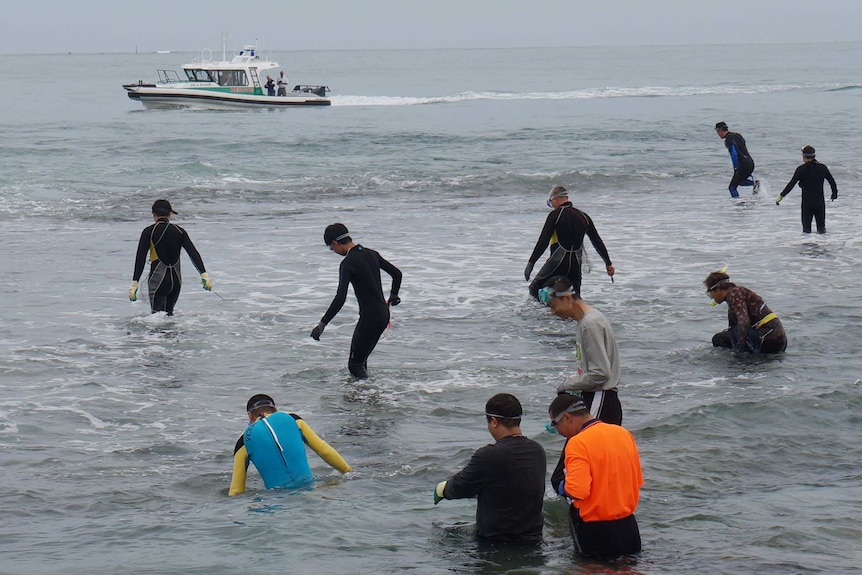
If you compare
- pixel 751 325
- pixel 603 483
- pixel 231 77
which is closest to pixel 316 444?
pixel 603 483

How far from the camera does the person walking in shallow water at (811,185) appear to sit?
61.6 feet

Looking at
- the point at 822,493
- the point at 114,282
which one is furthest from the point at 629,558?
the point at 114,282

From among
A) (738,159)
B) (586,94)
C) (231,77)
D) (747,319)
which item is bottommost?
(747,319)

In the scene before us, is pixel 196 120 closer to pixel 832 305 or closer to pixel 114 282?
pixel 114 282

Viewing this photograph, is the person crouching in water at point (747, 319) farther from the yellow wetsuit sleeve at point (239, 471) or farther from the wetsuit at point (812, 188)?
the wetsuit at point (812, 188)

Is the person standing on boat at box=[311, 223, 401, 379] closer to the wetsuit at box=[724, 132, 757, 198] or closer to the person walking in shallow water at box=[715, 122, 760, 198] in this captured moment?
the person walking in shallow water at box=[715, 122, 760, 198]

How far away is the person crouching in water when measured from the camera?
449 inches

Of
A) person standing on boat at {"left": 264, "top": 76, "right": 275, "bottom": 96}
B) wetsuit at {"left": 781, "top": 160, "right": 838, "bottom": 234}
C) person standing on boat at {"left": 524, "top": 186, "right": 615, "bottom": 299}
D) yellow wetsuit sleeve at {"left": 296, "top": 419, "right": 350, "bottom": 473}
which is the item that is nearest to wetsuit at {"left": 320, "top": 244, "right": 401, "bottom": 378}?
yellow wetsuit sleeve at {"left": 296, "top": 419, "right": 350, "bottom": 473}

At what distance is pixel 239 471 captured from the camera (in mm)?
7848

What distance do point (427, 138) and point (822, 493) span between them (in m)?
37.6

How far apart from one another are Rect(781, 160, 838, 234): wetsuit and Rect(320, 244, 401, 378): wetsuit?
32.8ft

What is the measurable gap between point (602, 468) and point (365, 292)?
202 inches

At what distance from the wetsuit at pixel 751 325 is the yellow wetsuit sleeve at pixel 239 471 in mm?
5885

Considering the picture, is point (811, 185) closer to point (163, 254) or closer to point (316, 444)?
point (163, 254)
